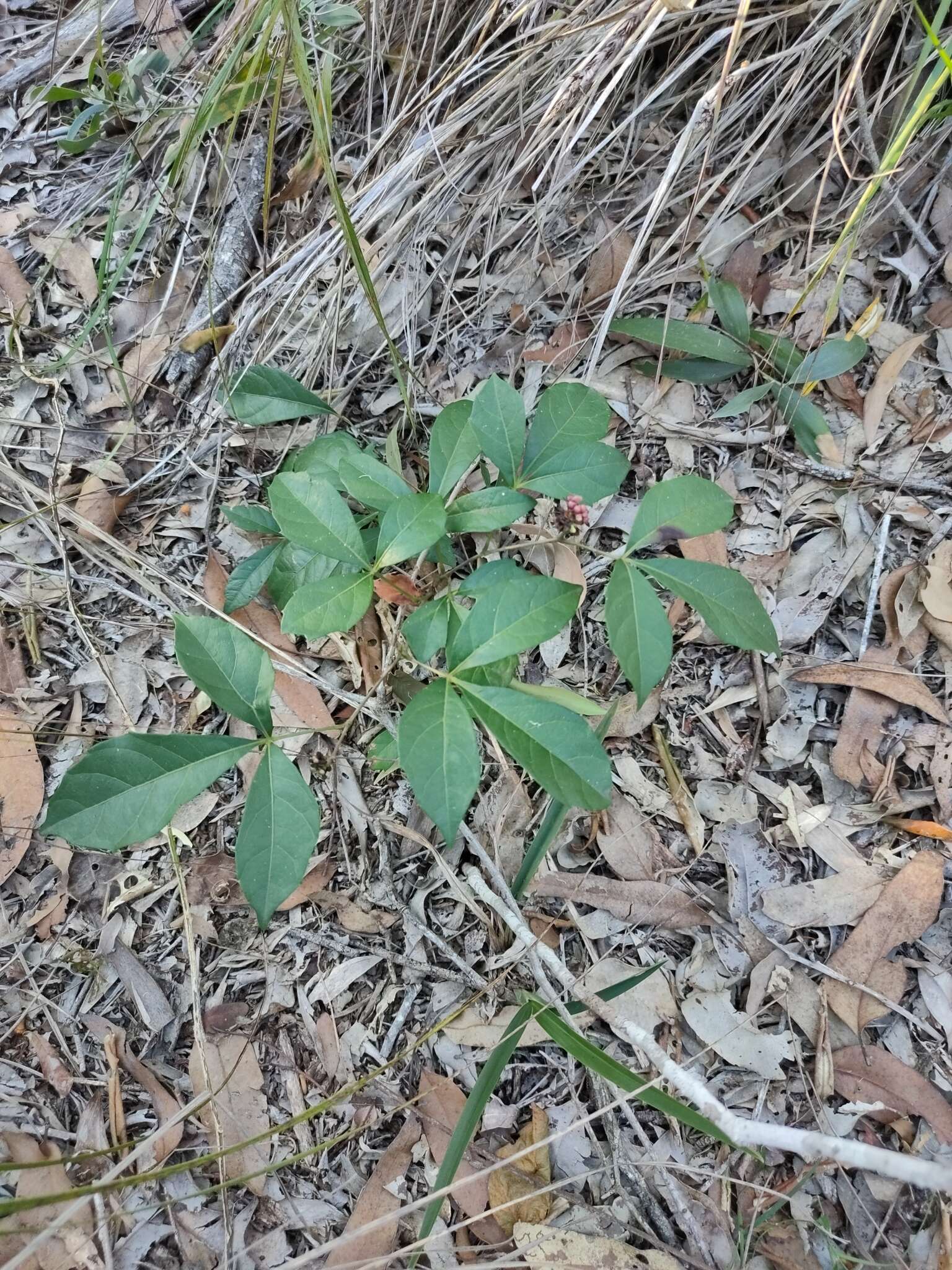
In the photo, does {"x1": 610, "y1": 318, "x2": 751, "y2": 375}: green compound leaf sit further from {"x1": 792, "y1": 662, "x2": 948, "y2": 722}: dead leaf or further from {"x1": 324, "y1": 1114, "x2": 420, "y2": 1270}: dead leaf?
{"x1": 324, "y1": 1114, "x2": 420, "y2": 1270}: dead leaf

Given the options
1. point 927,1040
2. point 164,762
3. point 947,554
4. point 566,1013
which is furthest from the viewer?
point 947,554

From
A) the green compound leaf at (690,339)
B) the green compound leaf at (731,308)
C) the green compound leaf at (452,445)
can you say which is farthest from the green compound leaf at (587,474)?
the green compound leaf at (731,308)

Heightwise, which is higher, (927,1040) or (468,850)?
(468,850)

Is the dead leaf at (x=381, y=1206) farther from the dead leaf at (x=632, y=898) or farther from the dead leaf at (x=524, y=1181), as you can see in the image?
the dead leaf at (x=632, y=898)

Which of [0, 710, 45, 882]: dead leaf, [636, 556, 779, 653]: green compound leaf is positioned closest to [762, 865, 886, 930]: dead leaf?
[636, 556, 779, 653]: green compound leaf

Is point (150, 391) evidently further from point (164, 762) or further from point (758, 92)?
point (758, 92)

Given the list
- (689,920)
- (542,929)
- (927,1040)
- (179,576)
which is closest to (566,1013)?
(542,929)
